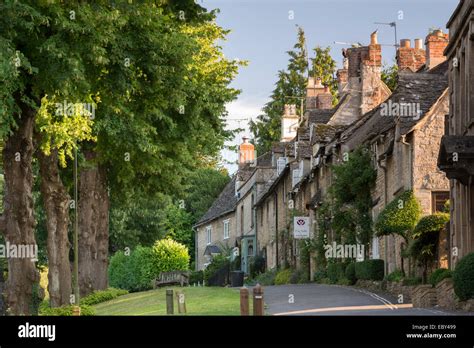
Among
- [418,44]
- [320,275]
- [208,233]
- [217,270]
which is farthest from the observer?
[208,233]

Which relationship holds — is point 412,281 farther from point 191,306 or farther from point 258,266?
point 258,266

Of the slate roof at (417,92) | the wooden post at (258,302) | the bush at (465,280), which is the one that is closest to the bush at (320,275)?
the slate roof at (417,92)

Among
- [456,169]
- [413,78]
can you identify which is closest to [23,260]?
[456,169]

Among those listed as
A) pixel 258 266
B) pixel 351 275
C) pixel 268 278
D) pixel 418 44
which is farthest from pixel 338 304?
pixel 258 266

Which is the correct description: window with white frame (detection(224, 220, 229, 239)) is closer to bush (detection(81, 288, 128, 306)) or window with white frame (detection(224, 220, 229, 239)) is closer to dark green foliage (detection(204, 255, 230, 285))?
dark green foliage (detection(204, 255, 230, 285))

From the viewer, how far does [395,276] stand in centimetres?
3569

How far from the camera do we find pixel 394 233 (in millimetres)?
37844

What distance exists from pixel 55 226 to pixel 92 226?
8134mm

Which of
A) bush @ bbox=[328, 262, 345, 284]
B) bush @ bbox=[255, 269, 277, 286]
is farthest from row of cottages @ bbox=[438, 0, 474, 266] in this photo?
bush @ bbox=[255, 269, 277, 286]

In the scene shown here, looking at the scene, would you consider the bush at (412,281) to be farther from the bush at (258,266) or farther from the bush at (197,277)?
the bush at (197,277)

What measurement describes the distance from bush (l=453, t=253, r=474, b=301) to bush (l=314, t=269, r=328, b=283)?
996 inches

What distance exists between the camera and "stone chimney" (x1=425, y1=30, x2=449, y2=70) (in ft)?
151
